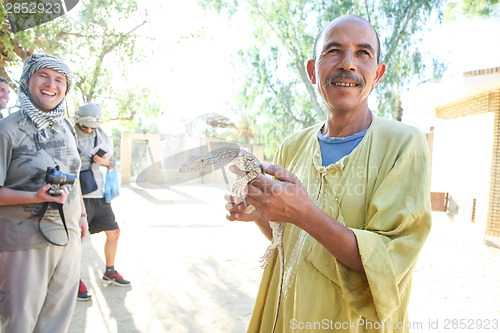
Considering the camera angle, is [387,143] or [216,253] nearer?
[387,143]

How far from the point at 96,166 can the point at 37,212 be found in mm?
2097

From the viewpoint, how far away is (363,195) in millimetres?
1206

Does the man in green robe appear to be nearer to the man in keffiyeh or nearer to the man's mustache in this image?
the man's mustache

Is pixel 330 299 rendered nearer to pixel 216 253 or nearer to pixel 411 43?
pixel 216 253

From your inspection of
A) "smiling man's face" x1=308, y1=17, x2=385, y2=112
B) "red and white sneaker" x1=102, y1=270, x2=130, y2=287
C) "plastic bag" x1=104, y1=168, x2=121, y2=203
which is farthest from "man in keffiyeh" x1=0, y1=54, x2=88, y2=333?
"red and white sneaker" x1=102, y1=270, x2=130, y2=287

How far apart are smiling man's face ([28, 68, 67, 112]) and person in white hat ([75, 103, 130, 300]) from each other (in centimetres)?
179

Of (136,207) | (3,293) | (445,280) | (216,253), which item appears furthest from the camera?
(136,207)

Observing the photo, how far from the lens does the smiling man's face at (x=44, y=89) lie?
7.78 feet

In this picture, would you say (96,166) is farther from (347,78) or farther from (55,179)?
(347,78)

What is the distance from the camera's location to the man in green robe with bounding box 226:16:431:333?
1049 mm

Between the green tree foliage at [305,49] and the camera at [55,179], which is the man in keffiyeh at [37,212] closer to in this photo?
the camera at [55,179]

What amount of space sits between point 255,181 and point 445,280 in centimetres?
594

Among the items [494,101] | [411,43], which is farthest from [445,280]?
[411,43]

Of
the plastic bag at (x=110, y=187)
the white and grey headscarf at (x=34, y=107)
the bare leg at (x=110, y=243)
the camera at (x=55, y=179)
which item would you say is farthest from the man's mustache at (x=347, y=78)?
the bare leg at (x=110, y=243)
